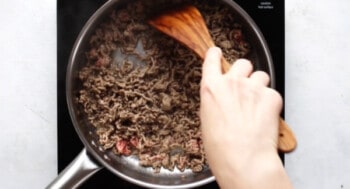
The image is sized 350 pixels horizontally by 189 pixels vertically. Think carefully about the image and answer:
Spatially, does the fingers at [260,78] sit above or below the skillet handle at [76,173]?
above

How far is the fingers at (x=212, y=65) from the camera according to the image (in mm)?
725

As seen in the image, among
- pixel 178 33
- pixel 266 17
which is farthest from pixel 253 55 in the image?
pixel 178 33

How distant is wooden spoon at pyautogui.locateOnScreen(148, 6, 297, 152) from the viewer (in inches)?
34.0

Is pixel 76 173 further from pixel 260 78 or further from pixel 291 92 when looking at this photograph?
pixel 291 92

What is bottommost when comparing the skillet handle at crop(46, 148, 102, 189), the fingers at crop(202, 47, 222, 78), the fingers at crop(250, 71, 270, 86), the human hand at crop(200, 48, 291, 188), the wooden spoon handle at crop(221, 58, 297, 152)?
the skillet handle at crop(46, 148, 102, 189)

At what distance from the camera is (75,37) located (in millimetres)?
978

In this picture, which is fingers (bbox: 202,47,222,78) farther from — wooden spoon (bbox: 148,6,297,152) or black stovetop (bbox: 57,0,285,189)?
black stovetop (bbox: 57,0,285,189)

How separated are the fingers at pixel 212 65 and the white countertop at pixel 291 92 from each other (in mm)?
313

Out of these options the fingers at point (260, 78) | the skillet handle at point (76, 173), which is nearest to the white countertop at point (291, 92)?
the skillet handle at point (76, 173)

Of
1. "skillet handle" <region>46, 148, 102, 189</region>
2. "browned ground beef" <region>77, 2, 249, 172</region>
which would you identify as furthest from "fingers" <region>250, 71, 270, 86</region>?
"skillet handle" <region>46, 148, 102, 189</region>

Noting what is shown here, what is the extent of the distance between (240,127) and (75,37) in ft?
1.57

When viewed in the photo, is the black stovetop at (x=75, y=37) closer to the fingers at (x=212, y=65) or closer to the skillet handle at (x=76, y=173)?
the skillet handle at (x=76, y=173)

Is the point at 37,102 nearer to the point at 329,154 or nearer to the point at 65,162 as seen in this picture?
the point at 65,162

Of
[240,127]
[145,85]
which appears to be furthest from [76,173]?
[240,127]
